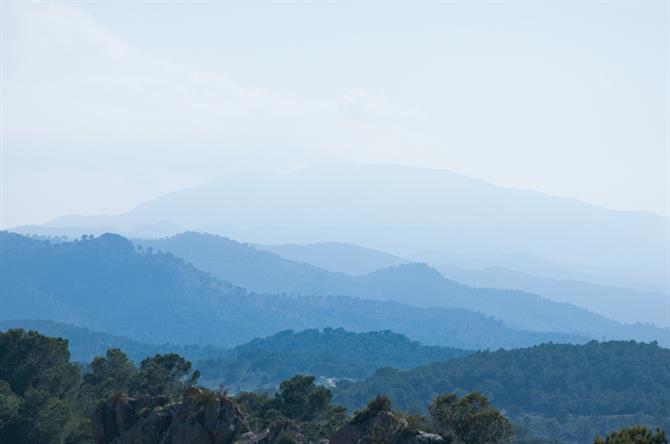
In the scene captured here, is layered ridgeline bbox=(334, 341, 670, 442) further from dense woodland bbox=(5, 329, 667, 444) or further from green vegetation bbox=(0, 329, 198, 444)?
green vegetation bbox=(0, 329, 198, 444)

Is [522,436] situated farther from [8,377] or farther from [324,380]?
[324,380]

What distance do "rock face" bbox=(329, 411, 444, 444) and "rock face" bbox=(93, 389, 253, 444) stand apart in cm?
489

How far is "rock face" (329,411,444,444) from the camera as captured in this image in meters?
34.7

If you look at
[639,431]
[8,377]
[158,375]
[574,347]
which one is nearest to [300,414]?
[158,375]

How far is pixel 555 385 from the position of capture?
140 m

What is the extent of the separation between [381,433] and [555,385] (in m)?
110

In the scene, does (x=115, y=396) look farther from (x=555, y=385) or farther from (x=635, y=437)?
(x=555, y=385)

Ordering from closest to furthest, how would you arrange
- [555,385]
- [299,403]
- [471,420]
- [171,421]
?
[471,420]
[171,421]
[299,403]
[555,385]

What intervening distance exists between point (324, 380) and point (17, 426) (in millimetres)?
110237

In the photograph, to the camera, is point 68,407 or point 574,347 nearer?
point 68,407

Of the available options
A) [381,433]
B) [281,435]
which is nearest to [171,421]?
[281,435]

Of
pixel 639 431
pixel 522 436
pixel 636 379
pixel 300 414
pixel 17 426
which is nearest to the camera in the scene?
pixel 639 431

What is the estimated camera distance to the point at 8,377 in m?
63.6

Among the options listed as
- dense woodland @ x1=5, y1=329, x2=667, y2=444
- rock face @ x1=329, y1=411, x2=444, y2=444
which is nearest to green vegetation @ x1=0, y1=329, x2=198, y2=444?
dense woodland @ x1=5, y1=329, x2=667, y2=444
